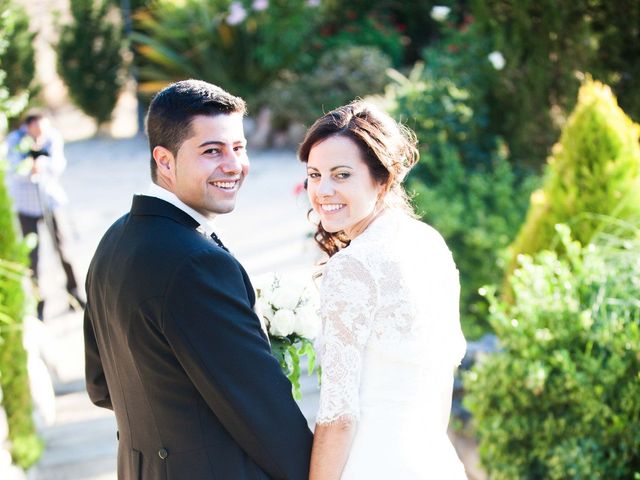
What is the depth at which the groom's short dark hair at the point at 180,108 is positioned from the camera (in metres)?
1.99

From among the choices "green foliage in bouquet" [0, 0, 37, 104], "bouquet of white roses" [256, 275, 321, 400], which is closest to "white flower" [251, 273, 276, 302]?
"bouquet of white roses" [256, 275, 321, 400]

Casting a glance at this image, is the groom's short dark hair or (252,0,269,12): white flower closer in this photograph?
the groom's short dark hair

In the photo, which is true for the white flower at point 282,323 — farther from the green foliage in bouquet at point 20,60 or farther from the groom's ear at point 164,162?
the green foliage in bouquet at point 20,60

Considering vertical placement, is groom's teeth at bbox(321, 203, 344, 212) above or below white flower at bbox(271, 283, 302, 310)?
above

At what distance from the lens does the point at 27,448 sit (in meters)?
4.52

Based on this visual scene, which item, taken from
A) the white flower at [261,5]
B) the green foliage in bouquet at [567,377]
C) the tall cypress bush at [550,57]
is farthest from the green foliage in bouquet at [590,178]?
the white flower at [261,5]

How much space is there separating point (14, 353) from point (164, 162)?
2.87m

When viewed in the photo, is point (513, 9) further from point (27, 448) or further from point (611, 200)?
point (27, 448)

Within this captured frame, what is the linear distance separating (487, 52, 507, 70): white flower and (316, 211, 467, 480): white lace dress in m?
4.76

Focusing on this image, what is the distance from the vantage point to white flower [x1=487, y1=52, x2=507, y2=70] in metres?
6.70

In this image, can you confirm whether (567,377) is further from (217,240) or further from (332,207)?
(217,240)

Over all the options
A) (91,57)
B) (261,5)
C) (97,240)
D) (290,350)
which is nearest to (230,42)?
(261,5)

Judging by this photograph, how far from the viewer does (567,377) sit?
340 cm

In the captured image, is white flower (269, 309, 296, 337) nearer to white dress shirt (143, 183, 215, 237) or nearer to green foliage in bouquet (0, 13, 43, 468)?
white dress shirt (143, 183, 215, 237)
